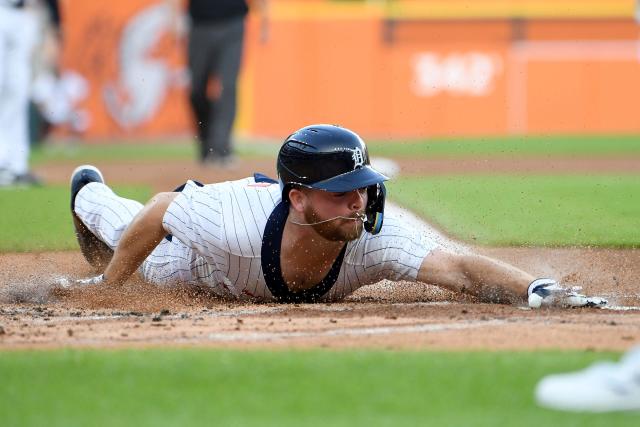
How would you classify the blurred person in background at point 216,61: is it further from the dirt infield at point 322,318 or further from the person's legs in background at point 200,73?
the dirt infield at point 322,318

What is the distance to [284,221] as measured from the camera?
5500mm

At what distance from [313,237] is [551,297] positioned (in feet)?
3.36

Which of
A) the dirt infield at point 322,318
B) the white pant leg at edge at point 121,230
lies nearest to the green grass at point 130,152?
the white pant leg at edge at point 121,230

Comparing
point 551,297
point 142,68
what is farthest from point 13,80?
point 142,68

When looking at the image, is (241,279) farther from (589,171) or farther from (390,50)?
(390,50)

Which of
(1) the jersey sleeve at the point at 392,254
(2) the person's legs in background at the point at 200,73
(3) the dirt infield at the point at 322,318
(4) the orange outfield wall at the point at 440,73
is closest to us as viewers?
(3) the dirt infield at the point at 322,318

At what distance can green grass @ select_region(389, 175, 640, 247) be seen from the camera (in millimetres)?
8336

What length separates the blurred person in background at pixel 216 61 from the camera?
535 inches

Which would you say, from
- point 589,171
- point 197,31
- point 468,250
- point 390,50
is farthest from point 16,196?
point 390,50

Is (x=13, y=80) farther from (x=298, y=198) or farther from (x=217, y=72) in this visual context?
(x=298, y=198)

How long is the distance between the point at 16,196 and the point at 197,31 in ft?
11.5

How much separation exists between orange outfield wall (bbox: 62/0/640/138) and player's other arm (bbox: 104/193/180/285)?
13980 millimetres

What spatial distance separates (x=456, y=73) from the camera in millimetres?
20375

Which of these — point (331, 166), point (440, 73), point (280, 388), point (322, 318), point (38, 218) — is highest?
point (331, 166)
